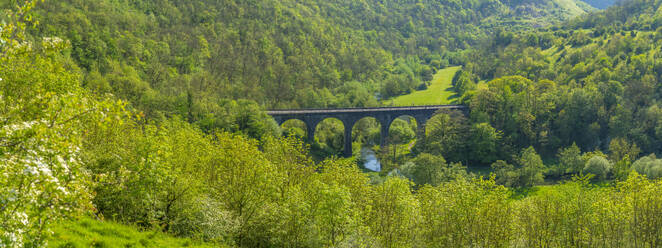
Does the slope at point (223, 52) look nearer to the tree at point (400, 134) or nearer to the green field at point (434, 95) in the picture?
the green field at point (434, 95)

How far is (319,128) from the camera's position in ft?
263

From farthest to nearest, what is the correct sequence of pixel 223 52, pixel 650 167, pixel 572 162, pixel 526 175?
pixel 223 52 < pixel 572 162 < pixel 526 175 < pixel 650 167

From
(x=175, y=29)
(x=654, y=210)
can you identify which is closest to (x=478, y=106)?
(x=654, y=210)

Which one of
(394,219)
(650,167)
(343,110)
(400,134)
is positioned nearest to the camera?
(394,219)

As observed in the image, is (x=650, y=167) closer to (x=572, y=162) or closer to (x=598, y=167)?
(x=598, y=167)

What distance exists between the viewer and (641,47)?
91875mm

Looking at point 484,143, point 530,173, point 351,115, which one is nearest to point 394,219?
point 530,173

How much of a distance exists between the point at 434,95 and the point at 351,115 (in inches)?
1775

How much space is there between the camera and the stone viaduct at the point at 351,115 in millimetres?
73438

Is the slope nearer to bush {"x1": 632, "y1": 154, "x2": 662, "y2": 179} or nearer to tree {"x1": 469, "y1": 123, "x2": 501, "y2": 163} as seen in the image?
tree {"x1": 469, "y1": 123, "x2": 501, "y2": 163}

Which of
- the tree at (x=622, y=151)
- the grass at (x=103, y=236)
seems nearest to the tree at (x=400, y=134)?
the tree at (x=622, y=151)

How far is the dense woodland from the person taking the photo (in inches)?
360

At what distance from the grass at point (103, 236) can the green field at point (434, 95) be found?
3701 inches

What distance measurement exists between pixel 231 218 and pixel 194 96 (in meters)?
48.5
